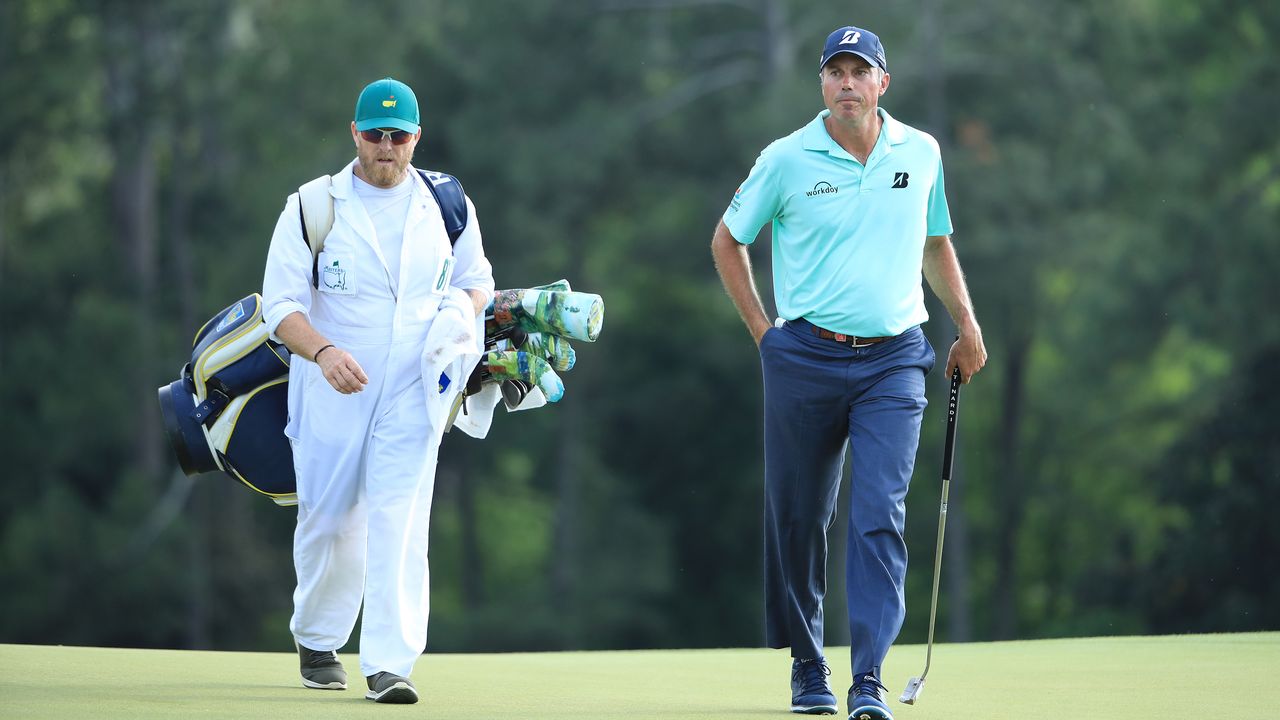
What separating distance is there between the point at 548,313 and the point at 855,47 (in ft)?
4.96

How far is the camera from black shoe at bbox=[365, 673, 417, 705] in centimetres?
667

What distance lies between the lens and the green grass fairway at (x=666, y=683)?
653 centimetres

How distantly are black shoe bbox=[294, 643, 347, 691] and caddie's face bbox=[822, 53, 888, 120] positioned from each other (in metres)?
2.60

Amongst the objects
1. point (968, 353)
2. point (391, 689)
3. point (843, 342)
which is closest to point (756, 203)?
point (843, 342)

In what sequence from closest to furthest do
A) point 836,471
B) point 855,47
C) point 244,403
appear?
point 855,47 → point 836,471 → point 244,403

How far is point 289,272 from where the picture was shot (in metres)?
6.86

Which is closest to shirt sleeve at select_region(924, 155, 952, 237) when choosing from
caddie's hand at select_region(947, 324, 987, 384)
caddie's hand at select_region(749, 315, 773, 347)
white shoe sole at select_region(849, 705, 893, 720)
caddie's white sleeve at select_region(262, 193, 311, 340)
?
caddie's hand at select_region(947, 324, 987, 384)

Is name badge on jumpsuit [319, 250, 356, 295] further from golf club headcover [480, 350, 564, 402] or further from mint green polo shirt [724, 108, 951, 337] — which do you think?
mint green polo shirt [724, 108, 951, 337]

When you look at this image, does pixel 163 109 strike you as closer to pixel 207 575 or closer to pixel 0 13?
pixel 0 13

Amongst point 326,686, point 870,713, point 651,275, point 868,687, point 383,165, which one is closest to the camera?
point 870,713

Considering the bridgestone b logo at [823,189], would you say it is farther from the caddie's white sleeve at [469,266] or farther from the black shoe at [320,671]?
the black shoe at [320,671]

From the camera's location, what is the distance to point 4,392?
108 feet

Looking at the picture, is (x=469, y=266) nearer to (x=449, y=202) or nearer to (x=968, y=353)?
(x=449, y=202)

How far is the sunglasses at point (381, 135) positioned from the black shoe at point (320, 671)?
180 centimetres
